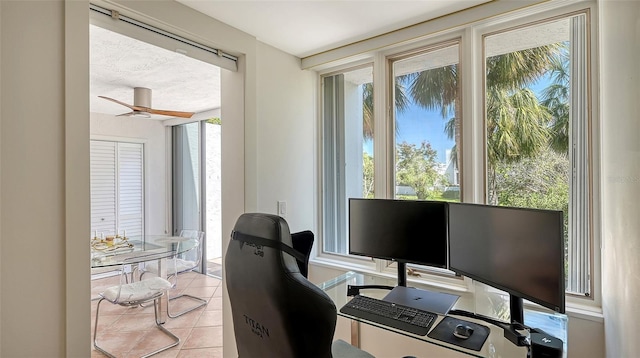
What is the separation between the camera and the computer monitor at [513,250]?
1.13 metres

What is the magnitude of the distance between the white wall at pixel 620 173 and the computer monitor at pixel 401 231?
652 millimetres

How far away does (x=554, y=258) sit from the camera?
1.13 meters

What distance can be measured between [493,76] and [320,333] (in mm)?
1802

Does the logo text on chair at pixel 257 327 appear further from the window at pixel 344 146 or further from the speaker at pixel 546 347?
the window at pixel 344 146

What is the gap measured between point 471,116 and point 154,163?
4725 millimetres

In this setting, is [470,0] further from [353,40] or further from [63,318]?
[63,318]

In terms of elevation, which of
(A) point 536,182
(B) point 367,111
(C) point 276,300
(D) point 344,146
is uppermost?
(B) point 367,111

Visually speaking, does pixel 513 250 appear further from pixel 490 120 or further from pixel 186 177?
pixel 186 177

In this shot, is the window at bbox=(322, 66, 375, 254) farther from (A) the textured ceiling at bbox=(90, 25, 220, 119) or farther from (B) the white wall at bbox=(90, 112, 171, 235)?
(B) the white wall at bbox=(90, 112, 171, 235)

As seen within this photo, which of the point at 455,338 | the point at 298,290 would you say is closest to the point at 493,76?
the point at 455,338

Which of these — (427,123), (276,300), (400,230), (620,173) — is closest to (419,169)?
(427,123)

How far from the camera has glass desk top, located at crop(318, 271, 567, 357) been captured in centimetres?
126

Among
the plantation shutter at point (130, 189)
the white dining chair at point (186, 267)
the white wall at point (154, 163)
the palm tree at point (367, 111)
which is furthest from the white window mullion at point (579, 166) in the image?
the plantation shutter at point (130, 189)

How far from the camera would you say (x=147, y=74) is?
2.98 m
